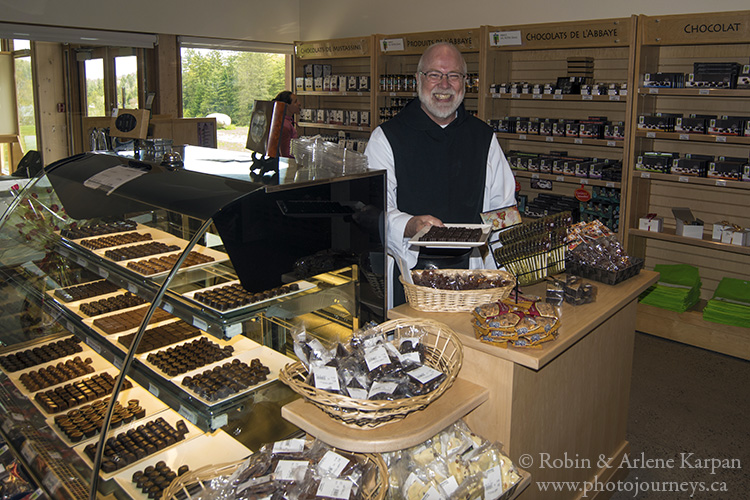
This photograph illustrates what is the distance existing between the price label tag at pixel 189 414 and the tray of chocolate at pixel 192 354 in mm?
132

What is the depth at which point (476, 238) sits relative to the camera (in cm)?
202


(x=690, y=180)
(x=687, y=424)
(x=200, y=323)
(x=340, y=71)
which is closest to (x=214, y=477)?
(x=200, y=323)

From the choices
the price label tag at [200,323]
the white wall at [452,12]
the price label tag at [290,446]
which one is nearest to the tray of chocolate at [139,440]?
the price label tag at [200,323]

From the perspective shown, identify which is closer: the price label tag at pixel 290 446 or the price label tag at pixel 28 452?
the price label tag at pixel 290 446

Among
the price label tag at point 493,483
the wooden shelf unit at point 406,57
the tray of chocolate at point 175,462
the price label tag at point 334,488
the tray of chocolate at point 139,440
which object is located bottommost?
the tray of chocolate at point 175,462

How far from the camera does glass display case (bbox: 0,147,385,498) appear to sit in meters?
1.96

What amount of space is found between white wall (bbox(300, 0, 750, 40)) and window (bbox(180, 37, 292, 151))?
2.26ft

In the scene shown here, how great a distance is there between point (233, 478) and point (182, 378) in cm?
55

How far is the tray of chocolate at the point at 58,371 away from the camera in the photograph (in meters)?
2.44

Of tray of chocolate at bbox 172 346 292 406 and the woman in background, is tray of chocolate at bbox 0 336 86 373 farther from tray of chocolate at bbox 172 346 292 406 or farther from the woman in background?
the woman in background

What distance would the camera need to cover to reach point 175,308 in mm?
2023

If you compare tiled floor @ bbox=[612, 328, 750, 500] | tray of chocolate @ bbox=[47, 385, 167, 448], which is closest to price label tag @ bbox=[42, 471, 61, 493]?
tray of chocolate @ bbox=[47, 385, 167, 448]

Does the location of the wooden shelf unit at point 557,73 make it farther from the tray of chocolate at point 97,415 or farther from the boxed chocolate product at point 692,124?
the tray of chocolate at point 97,415

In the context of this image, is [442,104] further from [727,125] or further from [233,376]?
[727,125]
